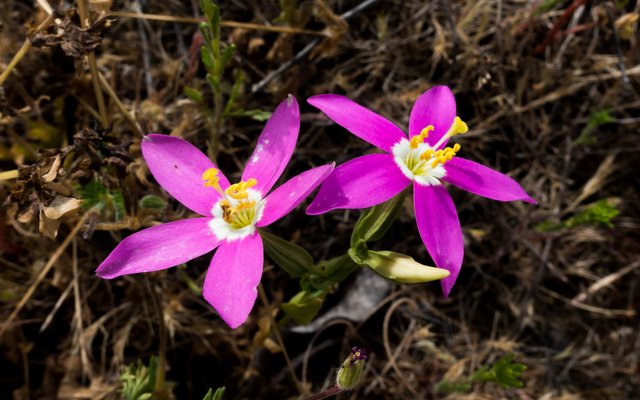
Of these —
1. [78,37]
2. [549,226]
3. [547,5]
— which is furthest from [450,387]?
[78,37]

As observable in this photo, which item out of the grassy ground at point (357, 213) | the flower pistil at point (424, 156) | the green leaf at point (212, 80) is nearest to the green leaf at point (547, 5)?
the grassy ground at point (357, 213)

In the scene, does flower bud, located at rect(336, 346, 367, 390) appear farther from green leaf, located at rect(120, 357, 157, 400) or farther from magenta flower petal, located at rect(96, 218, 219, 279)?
green leaf, located at rect(120, 357, 157, 400)

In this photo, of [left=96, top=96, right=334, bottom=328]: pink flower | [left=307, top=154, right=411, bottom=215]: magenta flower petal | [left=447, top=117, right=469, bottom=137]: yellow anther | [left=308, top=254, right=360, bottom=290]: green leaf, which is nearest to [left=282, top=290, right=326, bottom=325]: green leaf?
[left=308, top=254, right=360, bottom=290]: green leaf

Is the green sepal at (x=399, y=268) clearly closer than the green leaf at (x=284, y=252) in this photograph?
Yes

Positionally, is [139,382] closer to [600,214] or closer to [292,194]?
[292,194]

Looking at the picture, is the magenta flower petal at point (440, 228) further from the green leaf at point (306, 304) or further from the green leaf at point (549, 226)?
the green leaf at point (549, 226)

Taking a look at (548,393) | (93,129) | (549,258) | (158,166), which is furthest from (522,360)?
(93,129)

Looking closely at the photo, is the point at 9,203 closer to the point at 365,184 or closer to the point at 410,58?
the point at 365,184
